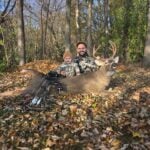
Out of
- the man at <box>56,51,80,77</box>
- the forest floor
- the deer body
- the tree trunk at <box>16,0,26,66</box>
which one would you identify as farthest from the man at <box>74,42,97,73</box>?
the tree trunk at <box>16,0,26,66</box>

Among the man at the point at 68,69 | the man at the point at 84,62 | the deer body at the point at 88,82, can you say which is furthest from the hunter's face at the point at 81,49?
the deer body at the point at 88,82

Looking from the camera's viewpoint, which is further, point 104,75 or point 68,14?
point 68,14

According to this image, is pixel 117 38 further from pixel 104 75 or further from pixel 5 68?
pixel 104 75

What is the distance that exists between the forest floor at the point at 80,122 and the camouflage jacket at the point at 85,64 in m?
0.82

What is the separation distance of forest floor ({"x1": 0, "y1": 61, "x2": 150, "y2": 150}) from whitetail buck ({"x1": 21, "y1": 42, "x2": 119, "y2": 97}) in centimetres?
28

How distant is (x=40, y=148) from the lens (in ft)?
25.0

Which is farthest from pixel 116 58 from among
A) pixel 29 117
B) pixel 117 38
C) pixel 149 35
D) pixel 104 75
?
pixel 117 38

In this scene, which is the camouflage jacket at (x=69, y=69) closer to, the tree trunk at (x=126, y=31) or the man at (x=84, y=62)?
the man at (x=84, y=62)

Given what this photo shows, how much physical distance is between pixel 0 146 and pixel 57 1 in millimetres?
39941

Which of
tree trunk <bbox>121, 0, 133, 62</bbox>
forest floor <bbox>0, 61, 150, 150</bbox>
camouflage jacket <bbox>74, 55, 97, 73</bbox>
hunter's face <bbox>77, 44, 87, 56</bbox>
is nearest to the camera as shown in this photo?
forest floor <bbox>0, 61, 150, 150</bbox>

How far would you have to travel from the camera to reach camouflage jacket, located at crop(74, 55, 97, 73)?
1114 centimetres

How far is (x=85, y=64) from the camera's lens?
11148 millimetres

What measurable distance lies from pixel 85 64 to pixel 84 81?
65 cm

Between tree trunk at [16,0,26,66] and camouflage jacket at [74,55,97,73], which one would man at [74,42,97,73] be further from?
tree trunk at [16,0,26,66]
